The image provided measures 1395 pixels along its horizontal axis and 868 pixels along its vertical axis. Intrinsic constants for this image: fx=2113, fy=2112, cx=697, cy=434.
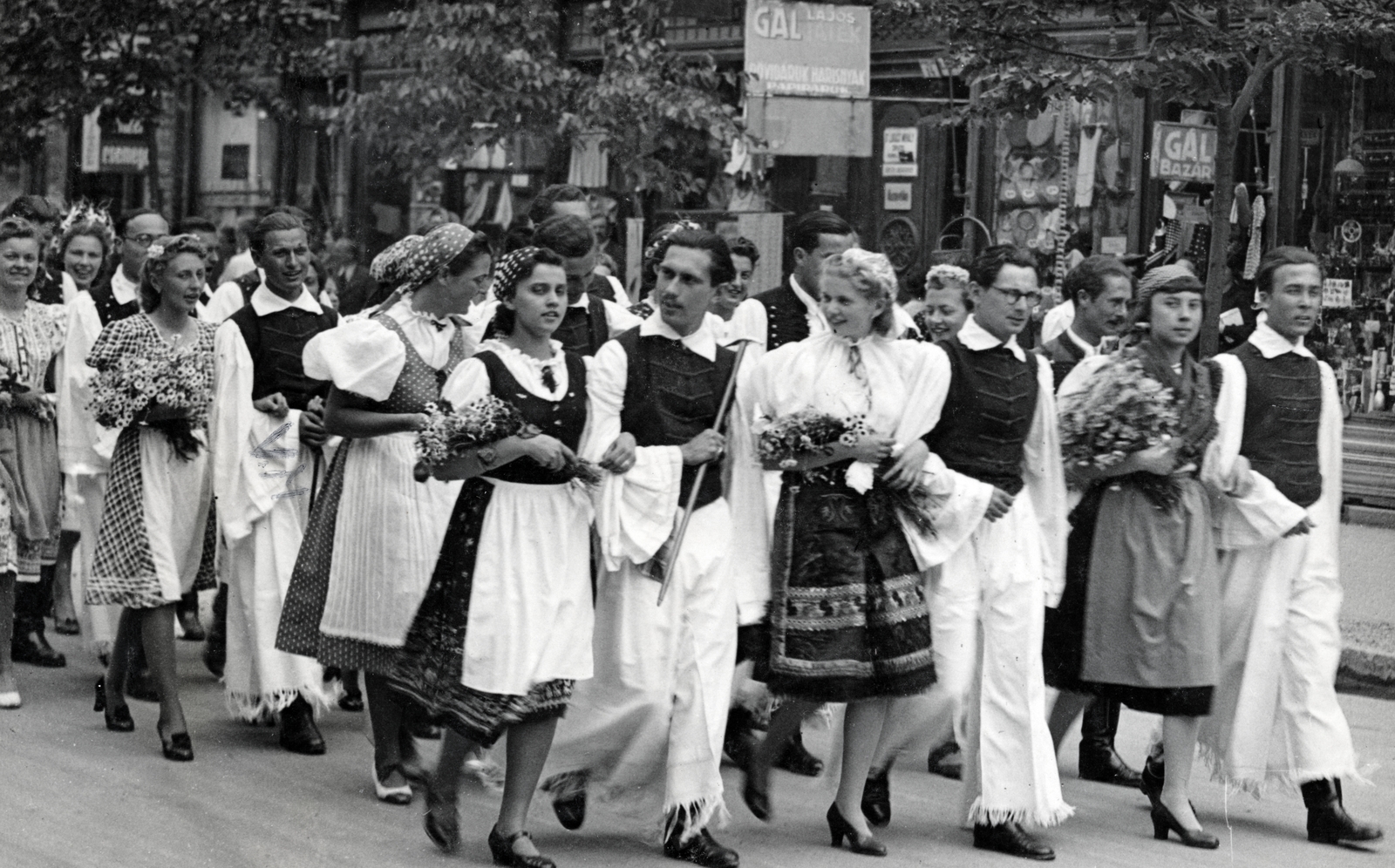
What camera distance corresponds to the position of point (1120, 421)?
677 cm

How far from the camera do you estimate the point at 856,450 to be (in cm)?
638

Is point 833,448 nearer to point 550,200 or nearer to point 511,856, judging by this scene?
point 511,856

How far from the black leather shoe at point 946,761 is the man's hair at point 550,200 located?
2.66m

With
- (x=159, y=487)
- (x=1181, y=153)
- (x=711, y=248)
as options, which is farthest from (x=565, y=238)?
(x=1181, y=153)

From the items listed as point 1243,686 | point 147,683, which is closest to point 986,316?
point 1243,686

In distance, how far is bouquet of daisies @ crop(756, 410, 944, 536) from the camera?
6359 millimetres

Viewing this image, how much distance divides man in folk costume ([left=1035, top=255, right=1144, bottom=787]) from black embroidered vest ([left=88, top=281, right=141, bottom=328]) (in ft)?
14.4

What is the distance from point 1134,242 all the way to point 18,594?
32.0 ft

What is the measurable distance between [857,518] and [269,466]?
2.62 meters

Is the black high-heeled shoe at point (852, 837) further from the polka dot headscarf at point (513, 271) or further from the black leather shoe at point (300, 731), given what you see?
the black leather shoe at point (300, 731)

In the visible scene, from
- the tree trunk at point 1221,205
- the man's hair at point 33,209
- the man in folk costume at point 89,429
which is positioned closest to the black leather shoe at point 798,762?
the man in folk costume at point 89,429

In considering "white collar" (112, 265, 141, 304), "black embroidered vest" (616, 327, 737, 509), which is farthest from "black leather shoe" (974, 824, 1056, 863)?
"white collar" (112, 265, 141, 304)

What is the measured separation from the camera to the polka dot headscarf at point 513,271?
251 inches

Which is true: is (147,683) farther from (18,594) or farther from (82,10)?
(82,10)
